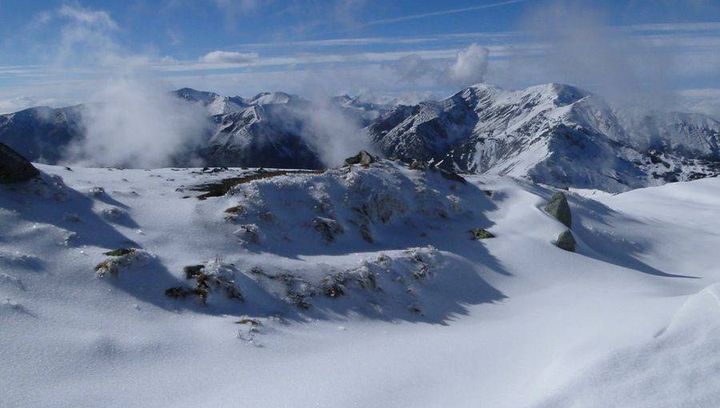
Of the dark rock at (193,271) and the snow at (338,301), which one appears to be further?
the dark rock at (193,271)

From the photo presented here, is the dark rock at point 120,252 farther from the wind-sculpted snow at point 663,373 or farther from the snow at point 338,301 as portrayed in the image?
the wind-sculpted snow at point 663,373

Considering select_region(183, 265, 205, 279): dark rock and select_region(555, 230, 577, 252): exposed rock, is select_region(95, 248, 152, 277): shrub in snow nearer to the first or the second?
select_region(183, 265, 205, 279): dark rock

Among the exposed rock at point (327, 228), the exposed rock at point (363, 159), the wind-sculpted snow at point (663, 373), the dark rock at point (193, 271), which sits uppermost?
the exposed rock at point (363, 159)

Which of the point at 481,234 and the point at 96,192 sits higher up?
the point at 96,192

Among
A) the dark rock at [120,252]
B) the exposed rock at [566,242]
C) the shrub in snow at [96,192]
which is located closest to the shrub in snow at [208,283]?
the dark rock at [120,252]

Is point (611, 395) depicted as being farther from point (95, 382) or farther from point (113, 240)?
point (113, 240)

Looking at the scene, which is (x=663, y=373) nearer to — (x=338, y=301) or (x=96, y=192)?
(x=338, y=301)

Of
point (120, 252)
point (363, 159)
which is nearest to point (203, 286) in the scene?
point (120, 252)
